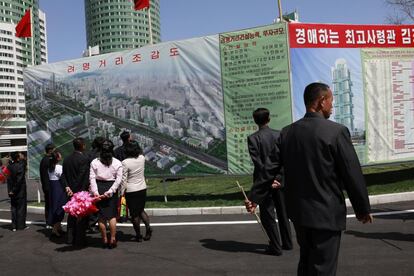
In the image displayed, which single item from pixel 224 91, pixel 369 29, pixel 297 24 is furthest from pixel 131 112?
pixel 369 29

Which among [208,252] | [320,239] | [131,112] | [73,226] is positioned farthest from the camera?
[131,112]

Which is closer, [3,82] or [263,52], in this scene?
[263,52]

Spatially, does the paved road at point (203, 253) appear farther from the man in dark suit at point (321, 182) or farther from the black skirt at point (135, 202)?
the man in dark suit at point (321, 182)

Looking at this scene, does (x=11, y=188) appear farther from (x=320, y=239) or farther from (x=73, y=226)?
(x=320, y=239)

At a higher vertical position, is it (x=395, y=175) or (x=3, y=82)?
(x=3, y=82)

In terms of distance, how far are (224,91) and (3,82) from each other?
394ft

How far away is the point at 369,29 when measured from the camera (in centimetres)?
1040

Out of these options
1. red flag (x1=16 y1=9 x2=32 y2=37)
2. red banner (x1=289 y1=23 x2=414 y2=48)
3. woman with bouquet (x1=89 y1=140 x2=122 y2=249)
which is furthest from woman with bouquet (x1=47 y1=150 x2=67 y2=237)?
red flag (x1=16 y1=9 x2=32 y2=37)

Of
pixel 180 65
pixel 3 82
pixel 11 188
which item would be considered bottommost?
pixel 11 188

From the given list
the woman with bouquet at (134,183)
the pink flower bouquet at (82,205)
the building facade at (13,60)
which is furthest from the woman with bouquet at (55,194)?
the building facade at (13,60)

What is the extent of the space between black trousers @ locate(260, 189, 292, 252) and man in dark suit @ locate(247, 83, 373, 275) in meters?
2.56

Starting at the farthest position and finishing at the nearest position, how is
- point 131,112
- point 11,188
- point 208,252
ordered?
point 131,112, point 11,188, point 208,252

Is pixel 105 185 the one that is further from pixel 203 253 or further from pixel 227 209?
pixel 227 209

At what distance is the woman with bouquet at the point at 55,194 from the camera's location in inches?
329
